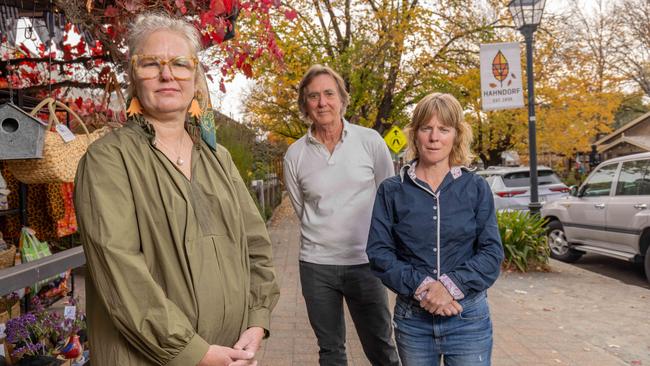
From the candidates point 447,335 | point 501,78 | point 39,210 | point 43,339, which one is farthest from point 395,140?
point 447,335

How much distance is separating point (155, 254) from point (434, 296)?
49.2 inches

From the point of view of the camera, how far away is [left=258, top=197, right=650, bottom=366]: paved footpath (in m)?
4.88

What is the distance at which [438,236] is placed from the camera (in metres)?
2.54

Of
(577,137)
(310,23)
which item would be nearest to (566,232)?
(310,23)

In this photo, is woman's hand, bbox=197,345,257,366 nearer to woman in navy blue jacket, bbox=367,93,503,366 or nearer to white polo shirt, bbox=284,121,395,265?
woman in navy blue jacket, bbox=367,93,503,366

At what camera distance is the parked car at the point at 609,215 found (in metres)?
8.27

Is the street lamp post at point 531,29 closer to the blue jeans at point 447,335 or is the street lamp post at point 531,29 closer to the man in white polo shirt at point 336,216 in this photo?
the man in white polo shirt at point 336,216

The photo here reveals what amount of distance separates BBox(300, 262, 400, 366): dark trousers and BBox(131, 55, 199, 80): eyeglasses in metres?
1.65

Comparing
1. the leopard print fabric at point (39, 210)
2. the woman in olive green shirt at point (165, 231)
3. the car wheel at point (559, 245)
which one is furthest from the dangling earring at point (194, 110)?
the car wheel at point (559, 245)

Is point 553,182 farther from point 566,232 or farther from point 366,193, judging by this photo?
point 366,193

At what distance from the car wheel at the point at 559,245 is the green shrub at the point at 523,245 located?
1200 millimetres

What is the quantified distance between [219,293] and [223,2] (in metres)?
1.50

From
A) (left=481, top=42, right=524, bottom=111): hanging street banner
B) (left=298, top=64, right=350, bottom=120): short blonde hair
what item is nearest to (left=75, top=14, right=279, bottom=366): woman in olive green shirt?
(left=298, top=64, right=350, bottom=120): short blonde hair

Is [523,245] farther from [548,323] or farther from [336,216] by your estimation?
[336,216]
